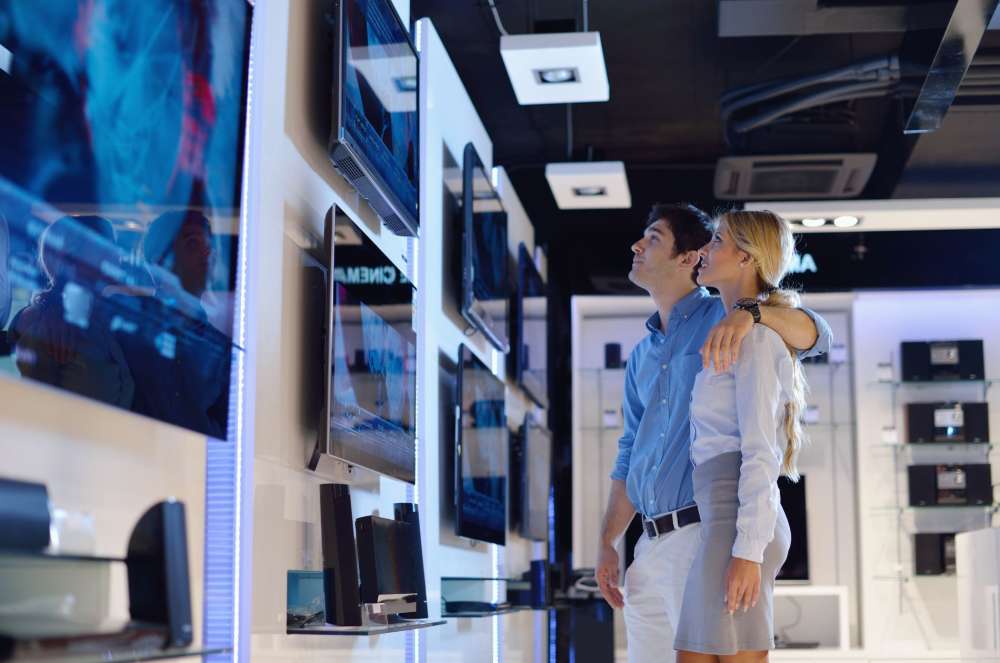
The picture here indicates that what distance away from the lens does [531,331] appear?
647 cm

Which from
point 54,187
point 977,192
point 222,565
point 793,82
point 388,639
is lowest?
point 388,639

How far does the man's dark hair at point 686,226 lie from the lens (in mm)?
3318

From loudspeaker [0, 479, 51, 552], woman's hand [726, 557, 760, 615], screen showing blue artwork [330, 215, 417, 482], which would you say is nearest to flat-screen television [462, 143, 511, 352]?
screen showing blue artwork [330, 215, 417, 482]

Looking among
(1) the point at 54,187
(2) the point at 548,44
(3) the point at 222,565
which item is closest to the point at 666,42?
(2) the point at 548,44

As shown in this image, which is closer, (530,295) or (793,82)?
(793,82)

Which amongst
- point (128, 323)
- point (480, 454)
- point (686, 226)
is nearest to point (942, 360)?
point (480, 454)

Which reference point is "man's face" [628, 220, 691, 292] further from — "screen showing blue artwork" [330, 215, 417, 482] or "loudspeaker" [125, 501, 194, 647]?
"loudspeaker" [125, 501, 194, 647]

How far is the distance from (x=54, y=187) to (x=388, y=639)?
2.10 metres

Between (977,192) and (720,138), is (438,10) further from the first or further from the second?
(977,192)

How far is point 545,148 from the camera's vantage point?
23.9 ft

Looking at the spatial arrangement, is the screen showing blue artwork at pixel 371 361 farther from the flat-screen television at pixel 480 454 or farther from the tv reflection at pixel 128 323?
the flat-screen television at pixel 480 454

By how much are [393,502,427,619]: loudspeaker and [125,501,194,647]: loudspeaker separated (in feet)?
4.82

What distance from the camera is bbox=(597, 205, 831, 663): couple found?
7.82ft

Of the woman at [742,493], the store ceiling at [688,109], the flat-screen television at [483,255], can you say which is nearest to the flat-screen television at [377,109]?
the flat-screen television at [483,255]
